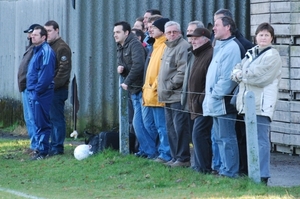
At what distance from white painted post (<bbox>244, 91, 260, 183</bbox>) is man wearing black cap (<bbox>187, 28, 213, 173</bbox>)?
56.0 inches

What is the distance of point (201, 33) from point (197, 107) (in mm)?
1002

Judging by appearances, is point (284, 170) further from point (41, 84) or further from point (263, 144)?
point (41, 84)

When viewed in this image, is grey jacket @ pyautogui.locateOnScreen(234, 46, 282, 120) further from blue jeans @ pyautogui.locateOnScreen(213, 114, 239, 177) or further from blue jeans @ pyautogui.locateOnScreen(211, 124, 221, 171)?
blue jeans @ pyautogui.locateOnScreen(211, 124, 221, 171)

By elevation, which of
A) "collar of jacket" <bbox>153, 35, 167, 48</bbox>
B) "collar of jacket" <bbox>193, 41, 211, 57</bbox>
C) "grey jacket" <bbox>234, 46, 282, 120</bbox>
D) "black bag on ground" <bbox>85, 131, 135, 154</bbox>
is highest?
"collar of jacket" <bbox>153, 35, 167, 48</bbox>

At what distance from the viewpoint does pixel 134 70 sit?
1370 centimetres

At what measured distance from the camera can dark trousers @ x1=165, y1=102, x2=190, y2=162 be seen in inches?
491

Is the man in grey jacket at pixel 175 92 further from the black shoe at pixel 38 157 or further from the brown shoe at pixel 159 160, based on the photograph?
the black shoe at pixel 38 157

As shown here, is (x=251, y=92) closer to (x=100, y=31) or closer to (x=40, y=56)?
(x=40, y=56)

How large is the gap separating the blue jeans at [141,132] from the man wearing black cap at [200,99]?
1842mm

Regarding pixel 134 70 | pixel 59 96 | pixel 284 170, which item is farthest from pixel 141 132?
pixel 284 170

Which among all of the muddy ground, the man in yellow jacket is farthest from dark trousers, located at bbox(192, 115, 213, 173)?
the man in yellow jacket

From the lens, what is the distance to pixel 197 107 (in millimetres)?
11719

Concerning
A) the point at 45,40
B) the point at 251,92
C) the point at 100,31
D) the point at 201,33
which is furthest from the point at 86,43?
the point at 251,92

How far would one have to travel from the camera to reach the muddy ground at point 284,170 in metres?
11.4
